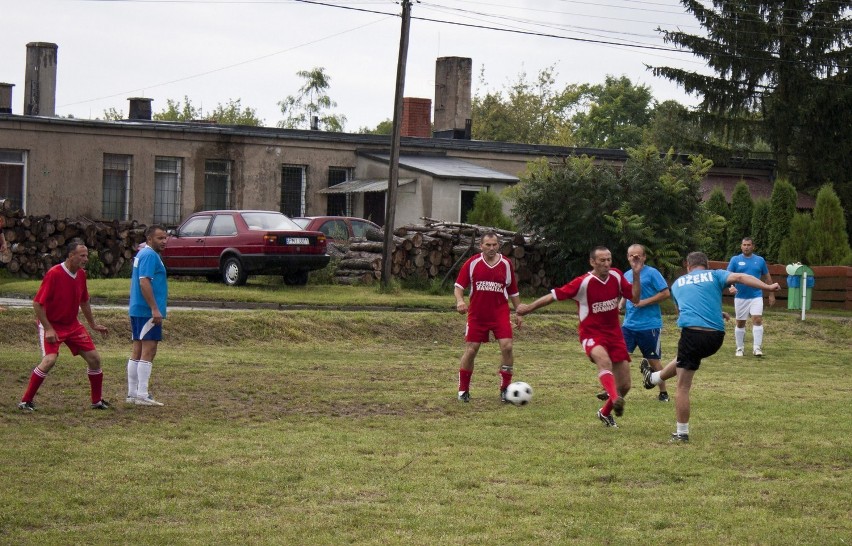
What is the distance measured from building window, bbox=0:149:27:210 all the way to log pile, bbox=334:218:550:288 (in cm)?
1038

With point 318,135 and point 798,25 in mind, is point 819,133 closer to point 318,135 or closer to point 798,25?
point 798,25

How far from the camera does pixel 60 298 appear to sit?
1256 centimetres

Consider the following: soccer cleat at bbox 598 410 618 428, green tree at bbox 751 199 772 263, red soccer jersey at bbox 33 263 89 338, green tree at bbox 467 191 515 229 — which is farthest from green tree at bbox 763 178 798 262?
red soccer jersey at bbox 33 263 89 338

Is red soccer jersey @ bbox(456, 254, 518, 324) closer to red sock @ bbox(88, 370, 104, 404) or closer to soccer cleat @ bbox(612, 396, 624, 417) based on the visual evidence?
soccer cleat @ bbox(612, 396, 624, 417)

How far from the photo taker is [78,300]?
1277 cm

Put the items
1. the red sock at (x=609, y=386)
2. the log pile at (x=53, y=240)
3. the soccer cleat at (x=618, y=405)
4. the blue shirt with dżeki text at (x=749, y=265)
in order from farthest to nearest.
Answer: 1. the log pile at (x=53, y=240)
2. the blue shirt with dżeki text at (x=749, y=265)
3. the red sock at (x=609, y=386)
4. the soccer cleat at (x=618, y=405)

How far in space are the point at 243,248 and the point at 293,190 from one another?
1208cm

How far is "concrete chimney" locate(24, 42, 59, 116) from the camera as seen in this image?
4437 cm

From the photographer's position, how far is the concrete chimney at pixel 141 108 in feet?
149

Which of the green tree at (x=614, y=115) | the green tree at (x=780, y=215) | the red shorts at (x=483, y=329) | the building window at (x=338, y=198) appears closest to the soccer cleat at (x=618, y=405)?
the red shorts at (x=483, y=329)

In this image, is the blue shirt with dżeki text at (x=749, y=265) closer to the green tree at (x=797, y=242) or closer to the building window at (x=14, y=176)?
the green tree at (x=797, y=242)

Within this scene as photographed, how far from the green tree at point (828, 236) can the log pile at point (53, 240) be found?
1884cm

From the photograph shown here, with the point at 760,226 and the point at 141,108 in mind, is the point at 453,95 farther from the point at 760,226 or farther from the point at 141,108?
the point at 760,226

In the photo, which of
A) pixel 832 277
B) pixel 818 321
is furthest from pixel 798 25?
pixel 818 321
